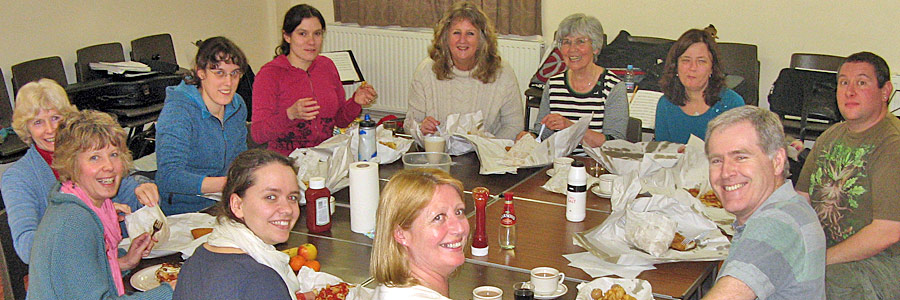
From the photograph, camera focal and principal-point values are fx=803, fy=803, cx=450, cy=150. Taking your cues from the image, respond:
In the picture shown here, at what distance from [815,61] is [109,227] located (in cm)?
463

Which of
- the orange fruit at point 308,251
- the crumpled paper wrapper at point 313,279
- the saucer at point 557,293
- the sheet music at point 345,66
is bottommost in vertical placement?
the saucer at point 557,293

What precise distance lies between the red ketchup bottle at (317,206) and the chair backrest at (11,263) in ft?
2.80

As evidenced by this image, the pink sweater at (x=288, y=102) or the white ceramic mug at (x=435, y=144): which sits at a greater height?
the pink sweater at (x=288, y=102)

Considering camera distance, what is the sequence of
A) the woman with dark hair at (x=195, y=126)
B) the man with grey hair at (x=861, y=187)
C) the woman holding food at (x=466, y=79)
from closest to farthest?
the man with grey hair at (x=861, y=187) → the woman with dark hair at (x=195, y=126) → the woman holding food at (x=466, y=79)

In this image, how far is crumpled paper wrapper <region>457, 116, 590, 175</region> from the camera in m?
3.45

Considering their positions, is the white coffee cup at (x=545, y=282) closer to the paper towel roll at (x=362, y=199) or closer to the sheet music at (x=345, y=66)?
the paper towel roll at (x=362, y=199)

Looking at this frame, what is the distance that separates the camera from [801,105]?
482cm

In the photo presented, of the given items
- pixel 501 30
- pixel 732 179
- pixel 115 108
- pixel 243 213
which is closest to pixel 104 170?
pixel 243 213

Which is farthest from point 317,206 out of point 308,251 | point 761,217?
point 761,217

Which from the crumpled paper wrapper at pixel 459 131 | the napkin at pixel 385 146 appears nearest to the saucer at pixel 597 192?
the crumpled paper wrapper at pixel 459 131

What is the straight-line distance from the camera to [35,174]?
2455mm

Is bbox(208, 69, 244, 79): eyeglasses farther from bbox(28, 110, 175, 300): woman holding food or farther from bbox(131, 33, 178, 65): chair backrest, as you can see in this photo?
bbox(131, 33, 178, 65): chair backrest

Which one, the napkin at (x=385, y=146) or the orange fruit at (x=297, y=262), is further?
the napkin at (x=385, y=146)

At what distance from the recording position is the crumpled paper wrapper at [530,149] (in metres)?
3.45
